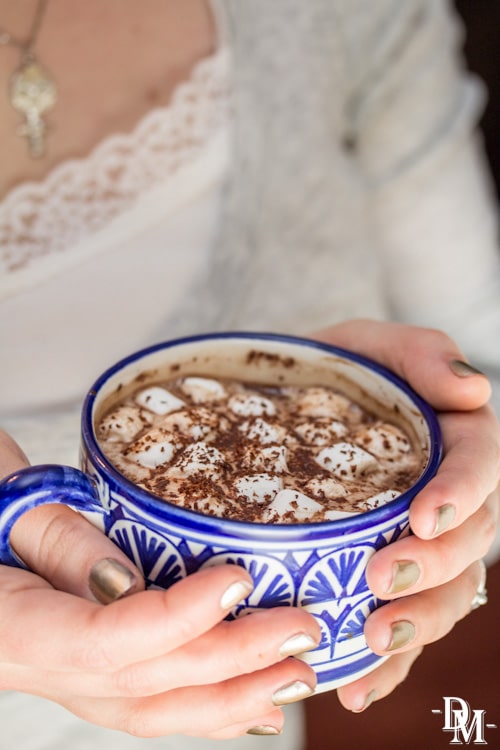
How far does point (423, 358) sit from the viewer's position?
831 millimetres

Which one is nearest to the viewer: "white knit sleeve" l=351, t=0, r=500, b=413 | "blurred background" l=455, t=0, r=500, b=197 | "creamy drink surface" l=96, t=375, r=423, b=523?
"creamy drink surface" l=96, t=375, r=423, b=523

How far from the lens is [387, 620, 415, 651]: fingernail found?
0.66m

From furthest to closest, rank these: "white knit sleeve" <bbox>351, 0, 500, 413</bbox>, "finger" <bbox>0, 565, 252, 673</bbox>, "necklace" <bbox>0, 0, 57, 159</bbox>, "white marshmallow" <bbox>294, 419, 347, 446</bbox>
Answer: "white knit sleeve" <bbox>351, 0, 500, 413</bbox>
"necklace" <bbox>0, 0, 57, 159</bbox>
"white marshmallow" <bbox>294, 419, 347, 446</bbox>
"finger" <bbox>0, 565, 252, 673</bbox>

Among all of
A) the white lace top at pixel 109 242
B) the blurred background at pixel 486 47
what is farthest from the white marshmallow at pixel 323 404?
the blurred background at pixel 486 47

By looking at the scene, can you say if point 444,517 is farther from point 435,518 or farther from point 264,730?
point 264,730

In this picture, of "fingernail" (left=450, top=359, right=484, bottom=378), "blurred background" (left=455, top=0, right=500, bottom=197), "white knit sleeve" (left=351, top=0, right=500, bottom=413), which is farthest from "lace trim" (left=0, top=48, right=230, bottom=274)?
"blurred background" (left=455, top=0, right=500, bottom=197)

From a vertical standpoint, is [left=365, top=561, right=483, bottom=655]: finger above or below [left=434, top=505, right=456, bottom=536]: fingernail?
below

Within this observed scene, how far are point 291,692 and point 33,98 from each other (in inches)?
36.9

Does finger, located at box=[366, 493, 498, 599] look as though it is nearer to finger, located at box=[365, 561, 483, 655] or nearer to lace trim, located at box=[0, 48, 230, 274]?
finger, located at box=[365, 561, 483, 655]

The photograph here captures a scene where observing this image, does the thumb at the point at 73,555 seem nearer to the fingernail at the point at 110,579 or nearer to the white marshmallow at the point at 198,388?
the fingernail at the point at 110,579

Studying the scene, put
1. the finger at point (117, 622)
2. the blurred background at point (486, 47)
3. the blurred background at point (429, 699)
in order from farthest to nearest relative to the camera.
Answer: the blurred background at point (486, 47) → the blurred background at point (429, 699) → the finger at point (117, 622)

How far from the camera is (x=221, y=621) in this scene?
2.03 feet

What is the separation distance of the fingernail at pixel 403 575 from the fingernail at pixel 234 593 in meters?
0.12

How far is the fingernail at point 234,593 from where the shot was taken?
0.56 meters
